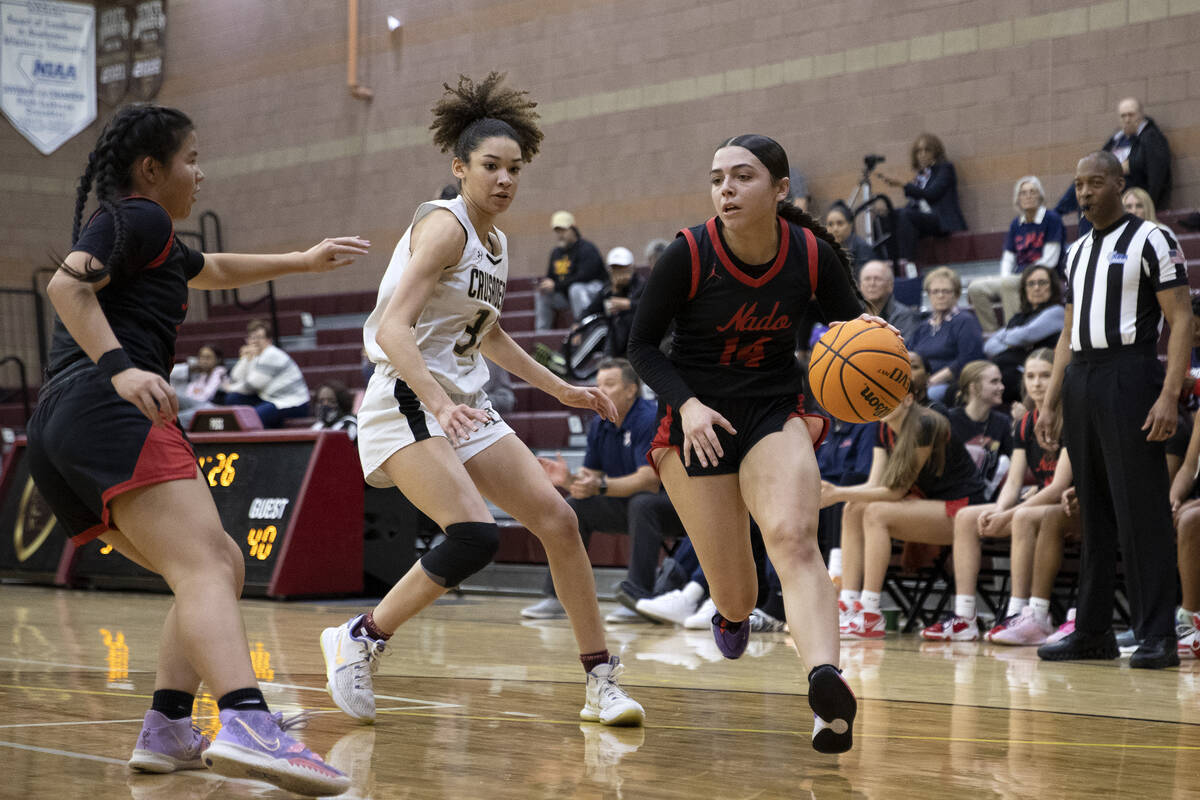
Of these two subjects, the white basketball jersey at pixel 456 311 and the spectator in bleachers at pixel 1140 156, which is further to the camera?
the spectator in bleachers at pixel 1140 156

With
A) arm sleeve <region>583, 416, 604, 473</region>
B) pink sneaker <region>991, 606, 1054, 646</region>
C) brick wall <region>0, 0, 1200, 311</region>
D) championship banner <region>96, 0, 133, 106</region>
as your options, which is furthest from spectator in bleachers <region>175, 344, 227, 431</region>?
pink sneaker <region>991, 606, 1054, 646</region>

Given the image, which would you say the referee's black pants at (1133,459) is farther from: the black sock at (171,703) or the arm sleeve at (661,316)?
the black sock at (171,703)

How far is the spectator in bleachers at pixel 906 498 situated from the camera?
6965 millimetres

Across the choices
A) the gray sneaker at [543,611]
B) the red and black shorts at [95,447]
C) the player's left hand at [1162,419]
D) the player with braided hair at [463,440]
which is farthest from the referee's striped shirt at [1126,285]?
the red and black shorts at [95,447]

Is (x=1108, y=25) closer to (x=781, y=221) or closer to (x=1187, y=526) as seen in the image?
(x=1187, y=526)

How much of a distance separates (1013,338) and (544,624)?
3.54 meters

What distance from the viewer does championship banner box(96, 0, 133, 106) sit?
61.2ft

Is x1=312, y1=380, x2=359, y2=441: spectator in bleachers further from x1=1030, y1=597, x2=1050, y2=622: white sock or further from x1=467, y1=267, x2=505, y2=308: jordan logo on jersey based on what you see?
x1=467, y1=267, x2=505, y2=308: jordan logo on jersey

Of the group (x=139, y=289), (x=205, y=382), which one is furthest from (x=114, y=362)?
(x=205, y=382)

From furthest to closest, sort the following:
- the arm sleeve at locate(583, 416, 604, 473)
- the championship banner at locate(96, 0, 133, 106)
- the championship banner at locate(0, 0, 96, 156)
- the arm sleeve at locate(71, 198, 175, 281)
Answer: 1. the championship banner at locate(96, 0, 133, 106)
2. the championship banner at locate(0, 0, 96, 156)
3. the arm sleeve at locate(583, 416, 604, 473)
4. the arm sleeve at locate(71, 198, 175, 281)

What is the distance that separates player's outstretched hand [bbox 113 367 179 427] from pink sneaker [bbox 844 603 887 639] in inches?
191

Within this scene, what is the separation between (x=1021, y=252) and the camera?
413 inches

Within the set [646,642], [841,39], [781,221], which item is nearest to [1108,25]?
[841,39]

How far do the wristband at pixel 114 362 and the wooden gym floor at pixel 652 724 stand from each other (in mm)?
892
